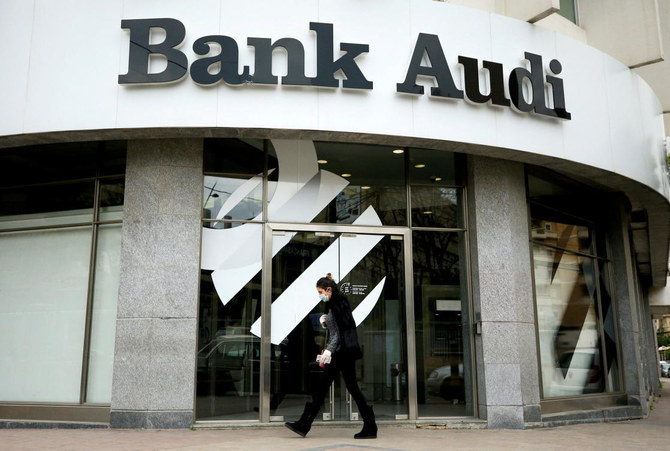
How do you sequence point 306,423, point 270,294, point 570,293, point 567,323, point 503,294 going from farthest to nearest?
point 570,293
point 567,323
point 503,294
point 270,294
point 306,423

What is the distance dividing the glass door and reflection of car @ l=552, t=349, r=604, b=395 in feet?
10.9

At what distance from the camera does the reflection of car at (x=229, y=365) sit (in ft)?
28.5

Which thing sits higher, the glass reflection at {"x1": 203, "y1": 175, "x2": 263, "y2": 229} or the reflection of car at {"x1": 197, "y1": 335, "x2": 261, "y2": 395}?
the glass reflection at {"x1": 203, "y1": 175, "x2": 263, "y2": 229}

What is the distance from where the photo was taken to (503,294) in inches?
374

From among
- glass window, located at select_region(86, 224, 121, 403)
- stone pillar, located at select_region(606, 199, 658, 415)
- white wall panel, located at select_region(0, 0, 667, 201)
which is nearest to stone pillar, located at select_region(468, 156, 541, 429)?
white wall panel, located at select_region(0, 0, 667, 201)

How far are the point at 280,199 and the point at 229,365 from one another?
Answer: 8.23 ft

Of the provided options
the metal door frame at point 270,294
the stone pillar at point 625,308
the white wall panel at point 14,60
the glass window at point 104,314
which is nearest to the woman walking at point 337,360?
the metal door frame at point 270,294

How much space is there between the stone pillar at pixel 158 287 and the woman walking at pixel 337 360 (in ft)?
6.03

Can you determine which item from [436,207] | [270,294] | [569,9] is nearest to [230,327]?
[270,294]

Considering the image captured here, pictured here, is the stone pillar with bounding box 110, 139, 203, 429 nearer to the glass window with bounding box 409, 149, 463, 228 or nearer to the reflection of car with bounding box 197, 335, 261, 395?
the reflection of car with bounding box 197, 335, 261, 395

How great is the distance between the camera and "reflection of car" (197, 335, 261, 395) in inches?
342

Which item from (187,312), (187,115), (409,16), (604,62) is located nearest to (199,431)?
(187,312)

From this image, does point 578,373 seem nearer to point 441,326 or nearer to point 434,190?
point 441,326

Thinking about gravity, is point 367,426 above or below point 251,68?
below
